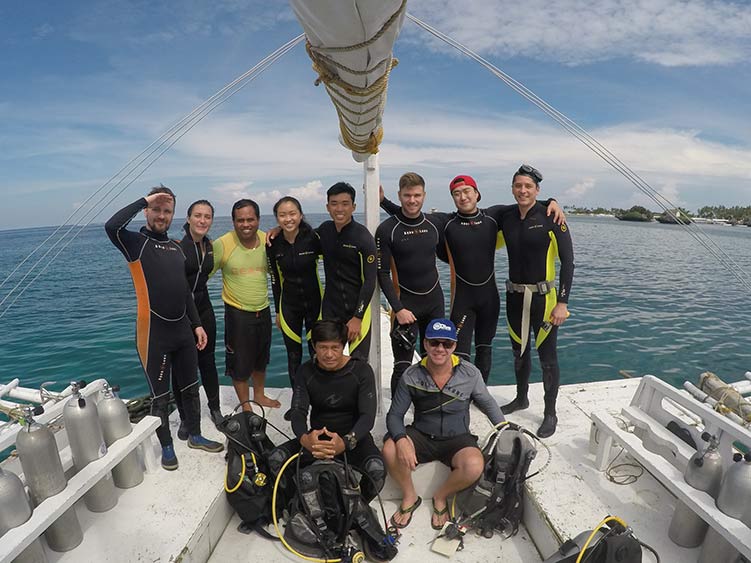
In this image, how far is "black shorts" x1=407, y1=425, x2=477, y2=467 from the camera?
254 cm

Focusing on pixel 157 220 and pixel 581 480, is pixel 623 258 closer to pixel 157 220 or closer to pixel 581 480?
pixel 581 480

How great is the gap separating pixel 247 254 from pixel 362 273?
37.1 inches

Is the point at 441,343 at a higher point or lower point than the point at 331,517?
higher

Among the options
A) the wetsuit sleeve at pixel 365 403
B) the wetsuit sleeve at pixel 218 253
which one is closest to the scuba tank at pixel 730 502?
the wetsuit sleeve at pixel 365 403

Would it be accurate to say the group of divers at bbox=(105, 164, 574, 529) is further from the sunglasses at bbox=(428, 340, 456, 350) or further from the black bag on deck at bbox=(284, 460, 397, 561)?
the black bag on deck at bbox=(284, 460, 397, 561)

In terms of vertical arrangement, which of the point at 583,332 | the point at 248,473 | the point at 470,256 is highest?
the point at 470,256

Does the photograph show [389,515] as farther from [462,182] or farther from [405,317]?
[462,182]

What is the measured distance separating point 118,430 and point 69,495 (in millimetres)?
488

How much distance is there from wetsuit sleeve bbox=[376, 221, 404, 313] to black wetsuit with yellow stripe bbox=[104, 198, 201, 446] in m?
1.37

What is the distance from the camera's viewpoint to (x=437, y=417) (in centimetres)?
259

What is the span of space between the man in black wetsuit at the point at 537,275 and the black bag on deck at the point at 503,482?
0.79 m

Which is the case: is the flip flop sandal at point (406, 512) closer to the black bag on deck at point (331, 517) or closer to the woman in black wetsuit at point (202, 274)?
the black bag on deck at point (331, 517)

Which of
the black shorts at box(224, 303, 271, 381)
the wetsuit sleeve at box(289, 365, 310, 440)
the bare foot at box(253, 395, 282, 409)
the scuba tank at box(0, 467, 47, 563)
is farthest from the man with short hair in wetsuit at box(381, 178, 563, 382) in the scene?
the scuba tank at box(0, 467, 47, 563)

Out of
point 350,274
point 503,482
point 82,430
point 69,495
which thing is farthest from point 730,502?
point 82,430
